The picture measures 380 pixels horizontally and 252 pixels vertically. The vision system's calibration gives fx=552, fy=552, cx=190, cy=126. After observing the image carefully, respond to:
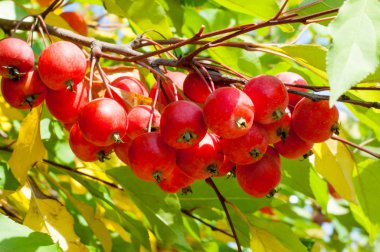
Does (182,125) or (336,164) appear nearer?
(182,125)

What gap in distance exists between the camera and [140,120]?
55.3 inches

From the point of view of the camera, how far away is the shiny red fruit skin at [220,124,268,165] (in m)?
1.30

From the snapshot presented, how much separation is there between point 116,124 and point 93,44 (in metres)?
0.34

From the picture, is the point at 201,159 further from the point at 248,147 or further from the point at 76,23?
the point at 76,23

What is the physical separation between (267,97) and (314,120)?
0.14m

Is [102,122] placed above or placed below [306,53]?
below

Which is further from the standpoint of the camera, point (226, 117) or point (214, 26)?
point (214, 26)

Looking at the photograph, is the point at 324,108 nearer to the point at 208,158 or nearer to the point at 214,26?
the point at 208,158

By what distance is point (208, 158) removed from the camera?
135 cm

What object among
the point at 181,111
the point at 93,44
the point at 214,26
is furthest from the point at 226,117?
the point at 214,26

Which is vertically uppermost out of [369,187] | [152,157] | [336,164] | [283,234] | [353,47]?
[353,47]

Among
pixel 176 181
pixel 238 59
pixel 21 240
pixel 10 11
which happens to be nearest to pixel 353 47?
pixel 176 181

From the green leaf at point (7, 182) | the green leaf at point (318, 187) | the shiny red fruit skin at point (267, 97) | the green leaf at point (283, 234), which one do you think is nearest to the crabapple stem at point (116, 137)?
the shiny red fruit skin at point (267, 97)

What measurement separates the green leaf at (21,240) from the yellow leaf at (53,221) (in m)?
0.32
